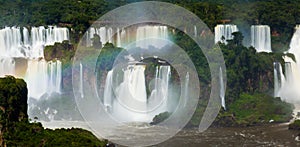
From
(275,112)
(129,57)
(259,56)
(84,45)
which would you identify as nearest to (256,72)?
(259,56)

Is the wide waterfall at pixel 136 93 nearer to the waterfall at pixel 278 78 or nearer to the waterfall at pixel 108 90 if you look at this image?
the waterfall at pixel 108 90

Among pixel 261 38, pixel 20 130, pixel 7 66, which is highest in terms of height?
pixel 261 38

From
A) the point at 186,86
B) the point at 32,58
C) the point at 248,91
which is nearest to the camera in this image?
the point at 186,86

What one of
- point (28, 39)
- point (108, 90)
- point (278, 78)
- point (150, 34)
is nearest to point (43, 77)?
point (108, 90)

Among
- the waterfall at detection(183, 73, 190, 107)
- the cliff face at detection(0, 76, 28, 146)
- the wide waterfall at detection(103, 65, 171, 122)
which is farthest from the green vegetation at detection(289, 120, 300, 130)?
the cliff face at detection(0, 76, 28, 146)

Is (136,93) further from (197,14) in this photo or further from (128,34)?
(197,14)

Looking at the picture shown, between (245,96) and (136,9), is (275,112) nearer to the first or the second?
(245,96)

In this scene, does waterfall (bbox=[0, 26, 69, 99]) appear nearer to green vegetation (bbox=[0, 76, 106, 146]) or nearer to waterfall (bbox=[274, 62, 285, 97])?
waterfall (bbox=[274, 62, 285, 97])
